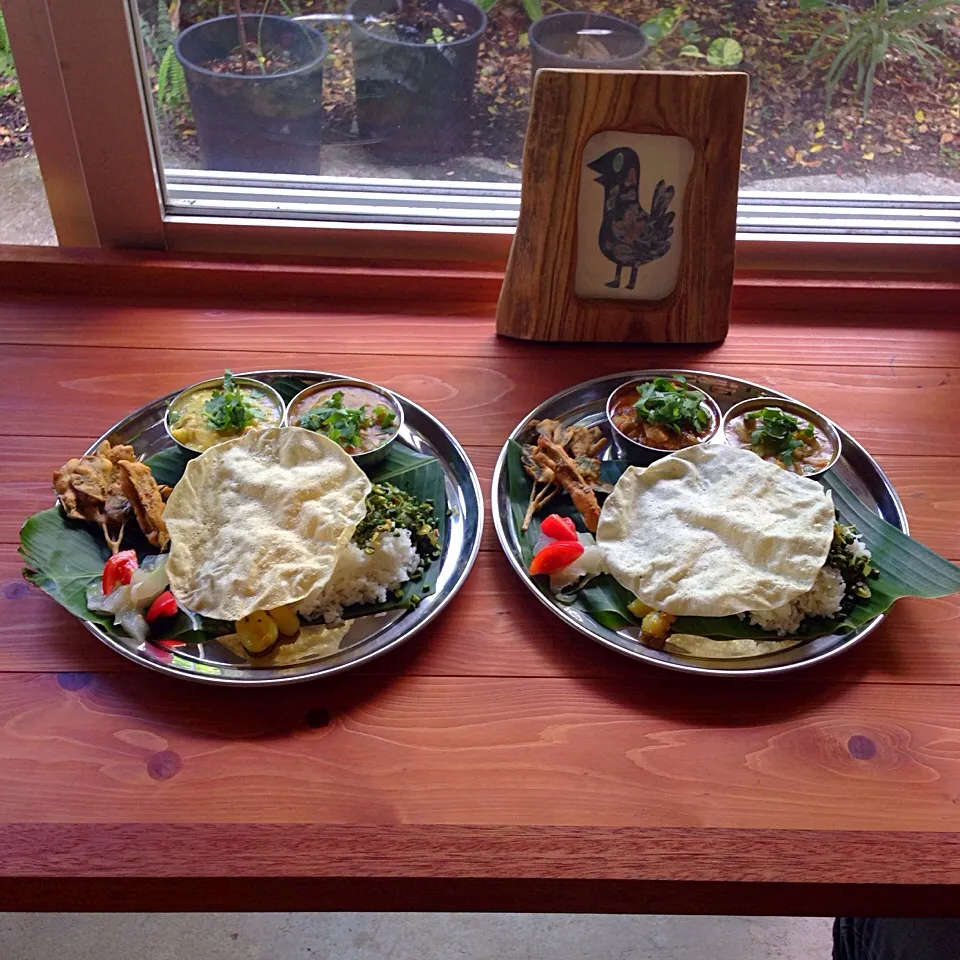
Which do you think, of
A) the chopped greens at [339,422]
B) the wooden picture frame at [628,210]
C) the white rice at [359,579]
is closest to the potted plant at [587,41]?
the wooden picture frame at [628,210]

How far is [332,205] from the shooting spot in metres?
2.20

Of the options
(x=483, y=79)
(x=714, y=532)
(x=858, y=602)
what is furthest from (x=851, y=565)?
(x=483, y=79)

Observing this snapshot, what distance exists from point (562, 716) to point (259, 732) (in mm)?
452

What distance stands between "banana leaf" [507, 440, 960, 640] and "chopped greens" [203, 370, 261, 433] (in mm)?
503

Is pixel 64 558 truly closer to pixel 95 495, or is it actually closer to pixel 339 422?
pixel 95 495

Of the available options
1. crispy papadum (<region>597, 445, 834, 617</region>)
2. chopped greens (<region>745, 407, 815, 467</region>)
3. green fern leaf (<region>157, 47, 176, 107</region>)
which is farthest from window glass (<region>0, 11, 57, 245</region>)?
chopped greens (<region>745, 407, 815, 467</region>)

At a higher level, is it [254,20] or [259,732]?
A: [254,20]

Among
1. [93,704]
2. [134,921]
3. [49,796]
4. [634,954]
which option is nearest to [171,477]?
[93,704]

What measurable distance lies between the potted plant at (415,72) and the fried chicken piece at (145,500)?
3.47ft

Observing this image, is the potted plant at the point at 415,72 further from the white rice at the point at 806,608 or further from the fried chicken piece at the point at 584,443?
the white rice at the point at 806,608

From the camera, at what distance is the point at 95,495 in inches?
59.8

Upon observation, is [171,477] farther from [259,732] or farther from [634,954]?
[634,954]

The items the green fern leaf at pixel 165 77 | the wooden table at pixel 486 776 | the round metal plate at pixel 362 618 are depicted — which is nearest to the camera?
the wooden table at pixel 486 776

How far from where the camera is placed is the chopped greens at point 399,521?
1468 mm
